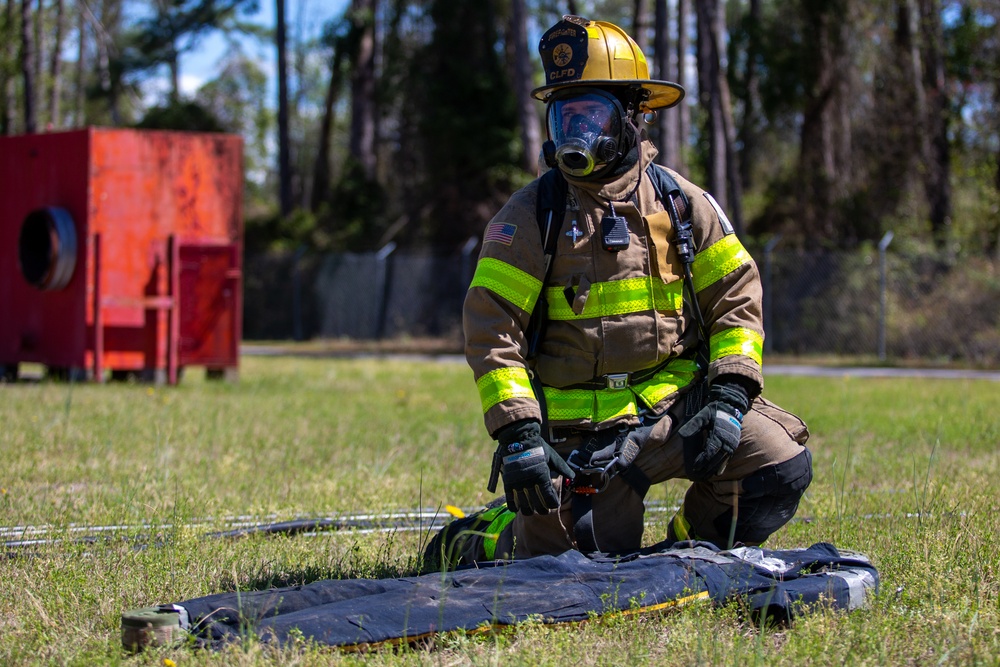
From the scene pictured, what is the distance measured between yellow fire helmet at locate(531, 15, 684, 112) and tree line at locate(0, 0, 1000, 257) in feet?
50.4

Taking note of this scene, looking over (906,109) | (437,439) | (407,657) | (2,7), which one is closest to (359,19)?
(2,7)

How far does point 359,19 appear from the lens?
28.7m

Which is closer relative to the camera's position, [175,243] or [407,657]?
[407,657]

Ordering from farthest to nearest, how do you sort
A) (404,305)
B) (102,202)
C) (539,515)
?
1. (404,305)
2. (102,202)
3. (539,515)

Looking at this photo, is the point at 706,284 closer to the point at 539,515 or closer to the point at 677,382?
Answer: the point at 677,382

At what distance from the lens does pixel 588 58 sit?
12.1 feet

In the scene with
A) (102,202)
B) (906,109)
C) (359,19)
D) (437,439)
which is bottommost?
(437,439)

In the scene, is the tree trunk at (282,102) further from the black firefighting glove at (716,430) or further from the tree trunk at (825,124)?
the black firefighting glove at (716,430)

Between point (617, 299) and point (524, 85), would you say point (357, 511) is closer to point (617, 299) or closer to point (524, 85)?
point (617, 299)

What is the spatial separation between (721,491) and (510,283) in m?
1.06

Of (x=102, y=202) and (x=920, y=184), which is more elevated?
(x=920, y=184)

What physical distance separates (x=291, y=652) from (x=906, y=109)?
75.9ft

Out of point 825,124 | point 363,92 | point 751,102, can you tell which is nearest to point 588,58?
point 825,124

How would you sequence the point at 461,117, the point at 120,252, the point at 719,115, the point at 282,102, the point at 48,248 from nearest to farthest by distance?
the point at 120,252, the point at 48,248, the point at 719,115, the point at 461,117, the point at 282,102
